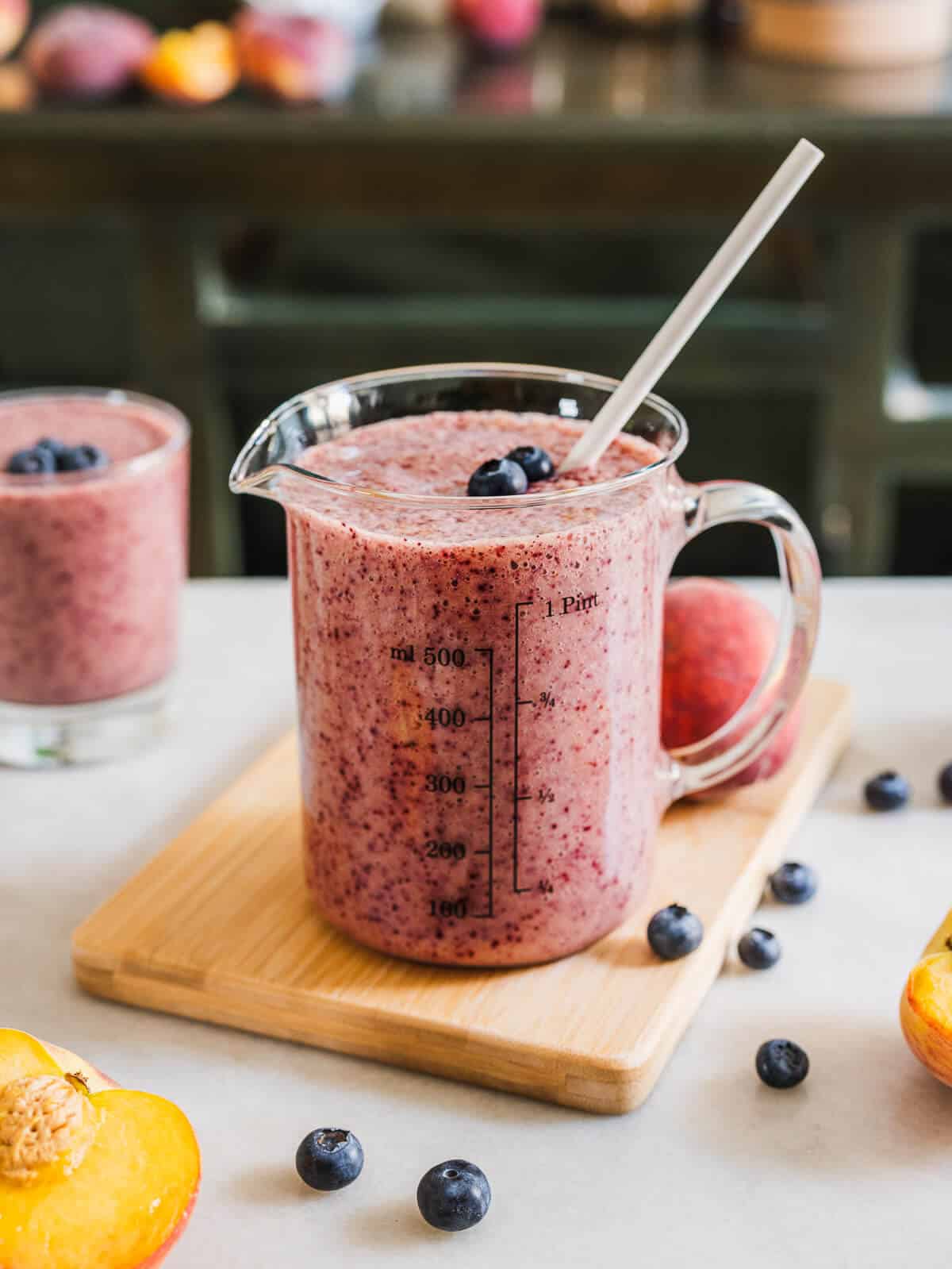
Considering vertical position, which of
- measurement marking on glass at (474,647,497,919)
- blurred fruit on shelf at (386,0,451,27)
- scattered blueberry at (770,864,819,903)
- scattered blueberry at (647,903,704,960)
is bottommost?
scattered blueberry at (770,864,819,903)

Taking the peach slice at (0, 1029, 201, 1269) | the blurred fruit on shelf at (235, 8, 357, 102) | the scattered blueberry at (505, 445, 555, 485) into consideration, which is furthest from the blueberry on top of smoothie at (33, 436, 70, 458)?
the blurred fruit on shelf at (235, 8, 357, 102)

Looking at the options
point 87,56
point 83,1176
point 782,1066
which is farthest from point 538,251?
point 83,1176

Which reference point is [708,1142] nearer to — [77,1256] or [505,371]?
[77,1256]

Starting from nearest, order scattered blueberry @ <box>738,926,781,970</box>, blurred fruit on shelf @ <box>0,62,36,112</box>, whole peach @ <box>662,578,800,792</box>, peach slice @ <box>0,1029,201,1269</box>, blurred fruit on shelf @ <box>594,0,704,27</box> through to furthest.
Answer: peach slice @ <box>0,1029,201,1269</box> → scattered blueberry @ <box>738,926,781,970</box> → whole peach @ <box>662,578,800,792</box> → blurred fruit on shelf @ <box>0,62,36,112</box> → blurred fruit on shelf @ <box>594,0,704,27</box>

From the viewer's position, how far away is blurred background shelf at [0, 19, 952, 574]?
7.43 feet

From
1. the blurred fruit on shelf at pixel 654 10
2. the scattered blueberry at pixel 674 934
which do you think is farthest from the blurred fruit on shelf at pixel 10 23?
the scattered blueberry at pixel 674 934

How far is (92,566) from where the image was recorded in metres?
1.12

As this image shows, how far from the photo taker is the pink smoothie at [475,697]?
31.5 inches

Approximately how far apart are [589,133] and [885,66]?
57 centimetres

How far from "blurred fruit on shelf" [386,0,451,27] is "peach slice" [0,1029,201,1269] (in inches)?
97.2

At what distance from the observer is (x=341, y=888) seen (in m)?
0.89

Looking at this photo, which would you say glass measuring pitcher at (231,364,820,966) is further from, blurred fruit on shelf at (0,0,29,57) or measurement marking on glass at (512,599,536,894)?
blurred fruit on shelf at (0,0,29,57)

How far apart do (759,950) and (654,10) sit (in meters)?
2.26

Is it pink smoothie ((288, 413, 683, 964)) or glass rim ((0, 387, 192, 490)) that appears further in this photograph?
glass rim ((0, 387, 192, 490))
